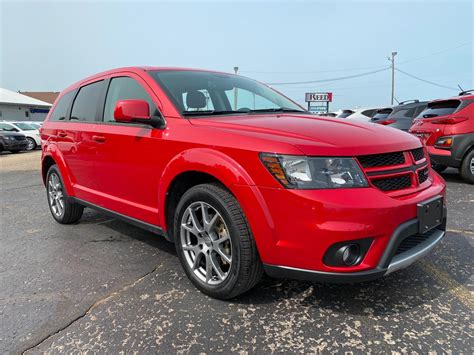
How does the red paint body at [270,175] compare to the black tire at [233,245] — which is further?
the black tire at [233,245]

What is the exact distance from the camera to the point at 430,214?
90.9 inches

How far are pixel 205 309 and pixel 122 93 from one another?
85.2 inches

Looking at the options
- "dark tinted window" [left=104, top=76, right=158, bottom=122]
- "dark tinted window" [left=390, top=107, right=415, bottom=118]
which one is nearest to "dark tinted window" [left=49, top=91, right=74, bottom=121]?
"dark tinted window" [left=104, top=76, right=158, bottom=122]

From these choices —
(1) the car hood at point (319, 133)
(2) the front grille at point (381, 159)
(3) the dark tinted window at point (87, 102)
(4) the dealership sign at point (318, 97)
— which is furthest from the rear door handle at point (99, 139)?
(4) the dealership sign at point (318, 97)

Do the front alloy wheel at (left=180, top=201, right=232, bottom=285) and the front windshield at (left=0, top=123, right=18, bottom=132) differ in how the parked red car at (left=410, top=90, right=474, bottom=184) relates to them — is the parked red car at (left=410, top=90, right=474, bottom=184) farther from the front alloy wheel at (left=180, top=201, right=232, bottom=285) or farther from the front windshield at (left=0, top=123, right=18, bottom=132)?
the front windshield at (left=0, top=123, right=18, bottom=132)

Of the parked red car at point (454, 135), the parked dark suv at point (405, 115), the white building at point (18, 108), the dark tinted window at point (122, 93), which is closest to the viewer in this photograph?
the dark tinted window at point (122, 93)

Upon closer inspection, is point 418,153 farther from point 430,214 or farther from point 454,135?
point 454,135

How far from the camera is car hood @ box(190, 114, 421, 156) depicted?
6.98 ft

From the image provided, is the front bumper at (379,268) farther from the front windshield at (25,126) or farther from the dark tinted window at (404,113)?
the front windshield at (25,126)

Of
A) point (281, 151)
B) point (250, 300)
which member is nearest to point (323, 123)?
point (281, 151)

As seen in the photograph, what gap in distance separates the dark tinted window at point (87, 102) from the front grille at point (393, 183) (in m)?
2.88

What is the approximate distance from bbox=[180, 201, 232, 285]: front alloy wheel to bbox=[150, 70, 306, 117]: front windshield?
797mm

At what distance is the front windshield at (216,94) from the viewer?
301cm

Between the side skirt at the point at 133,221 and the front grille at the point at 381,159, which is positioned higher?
the front grille at the point at 381,159
